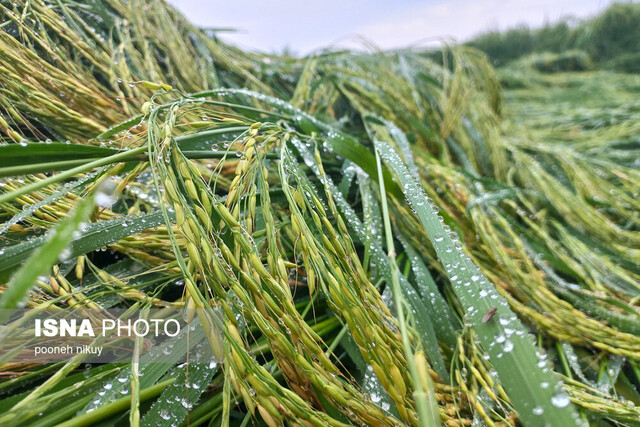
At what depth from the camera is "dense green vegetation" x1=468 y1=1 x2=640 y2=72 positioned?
3.05 metres

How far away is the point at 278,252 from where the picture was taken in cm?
46

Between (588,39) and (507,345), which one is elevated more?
(588,39)

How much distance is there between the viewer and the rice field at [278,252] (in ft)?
1.29

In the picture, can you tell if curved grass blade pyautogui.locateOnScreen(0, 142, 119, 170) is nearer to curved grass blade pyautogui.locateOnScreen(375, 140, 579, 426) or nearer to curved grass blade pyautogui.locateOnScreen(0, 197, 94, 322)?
curved grass blade pyautogui.locateOnScreen(0, 197, 94, 322)

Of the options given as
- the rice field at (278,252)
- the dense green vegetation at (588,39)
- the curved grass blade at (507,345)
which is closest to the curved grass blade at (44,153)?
the rice field at (278,252)

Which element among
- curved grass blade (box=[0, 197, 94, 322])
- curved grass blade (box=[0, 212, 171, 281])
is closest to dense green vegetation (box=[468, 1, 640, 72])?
curved grass blade (box=[0, 212, 171, 281])

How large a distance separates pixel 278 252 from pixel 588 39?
3.99 meters

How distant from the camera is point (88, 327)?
0.51 meters

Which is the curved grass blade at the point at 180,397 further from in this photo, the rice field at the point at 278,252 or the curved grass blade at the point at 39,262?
the curved grass blade at the point at 39,262

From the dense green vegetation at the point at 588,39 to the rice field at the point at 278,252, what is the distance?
2666 millimetres

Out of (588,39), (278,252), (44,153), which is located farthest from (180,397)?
(588,39)

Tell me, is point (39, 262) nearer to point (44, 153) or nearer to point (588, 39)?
point (44, 153)

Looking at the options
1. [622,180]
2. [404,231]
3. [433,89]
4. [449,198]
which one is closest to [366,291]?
[404,231]

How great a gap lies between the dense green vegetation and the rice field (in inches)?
105
